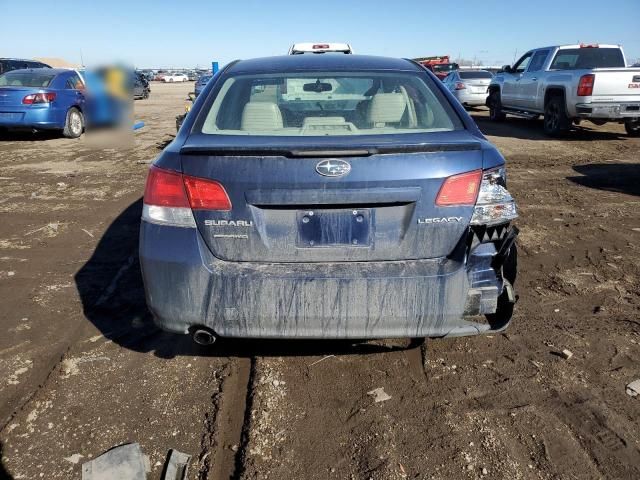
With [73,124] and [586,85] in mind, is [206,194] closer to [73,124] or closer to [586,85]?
[586,85]

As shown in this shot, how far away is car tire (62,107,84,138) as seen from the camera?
39.3 ft

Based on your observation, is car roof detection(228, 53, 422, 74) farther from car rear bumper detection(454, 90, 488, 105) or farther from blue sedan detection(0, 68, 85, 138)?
car rear bumper detection(454, 90, 488, 105)

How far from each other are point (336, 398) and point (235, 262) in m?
0.90

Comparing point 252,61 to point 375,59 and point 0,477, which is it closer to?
point 375,59

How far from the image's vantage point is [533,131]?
13.5 meters

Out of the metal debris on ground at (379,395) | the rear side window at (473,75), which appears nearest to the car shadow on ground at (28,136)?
the metal debris on ground at (379,395)

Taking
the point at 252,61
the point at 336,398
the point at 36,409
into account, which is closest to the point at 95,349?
the point at 36,409

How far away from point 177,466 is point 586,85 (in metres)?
11.0

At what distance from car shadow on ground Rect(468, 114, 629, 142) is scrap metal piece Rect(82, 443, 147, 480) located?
11621 mm

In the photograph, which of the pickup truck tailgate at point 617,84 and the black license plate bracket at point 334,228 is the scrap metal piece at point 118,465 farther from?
the pickup truck tailgate at point 617,84

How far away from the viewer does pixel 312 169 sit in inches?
90.7

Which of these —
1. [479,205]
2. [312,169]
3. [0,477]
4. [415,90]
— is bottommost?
[0,477]

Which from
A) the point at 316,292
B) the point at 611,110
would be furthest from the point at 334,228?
the point at 611,110

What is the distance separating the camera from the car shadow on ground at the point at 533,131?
12.0 metres
